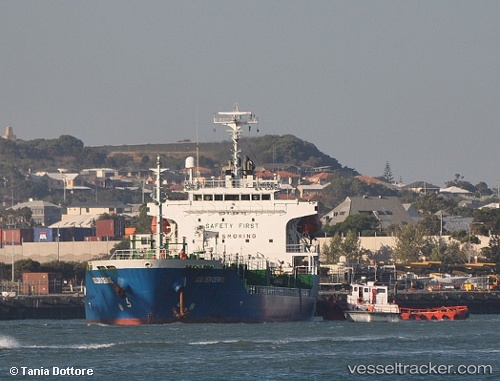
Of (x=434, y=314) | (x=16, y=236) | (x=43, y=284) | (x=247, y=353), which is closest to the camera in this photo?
(x=247, y=353)

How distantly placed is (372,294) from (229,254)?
839cm

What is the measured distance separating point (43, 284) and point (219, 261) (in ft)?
164

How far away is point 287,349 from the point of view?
68.3 m

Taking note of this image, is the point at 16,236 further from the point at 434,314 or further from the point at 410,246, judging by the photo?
the point at 434,314

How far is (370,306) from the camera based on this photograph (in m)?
94.8

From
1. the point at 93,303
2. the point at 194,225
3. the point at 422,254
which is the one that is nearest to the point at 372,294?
the point at 194,225

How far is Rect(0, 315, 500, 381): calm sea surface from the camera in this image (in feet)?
196

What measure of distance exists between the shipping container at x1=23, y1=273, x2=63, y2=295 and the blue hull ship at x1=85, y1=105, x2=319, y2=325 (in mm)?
35780

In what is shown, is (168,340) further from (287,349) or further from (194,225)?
(194,225)

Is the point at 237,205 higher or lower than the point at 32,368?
higher

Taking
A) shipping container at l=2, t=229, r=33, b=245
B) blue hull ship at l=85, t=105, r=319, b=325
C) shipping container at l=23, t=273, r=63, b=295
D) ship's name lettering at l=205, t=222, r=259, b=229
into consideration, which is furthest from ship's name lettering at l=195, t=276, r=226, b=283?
shipping container at l=2, t=229, r=33, b=245

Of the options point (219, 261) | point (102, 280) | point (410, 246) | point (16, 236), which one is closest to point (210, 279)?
point (219, 261)

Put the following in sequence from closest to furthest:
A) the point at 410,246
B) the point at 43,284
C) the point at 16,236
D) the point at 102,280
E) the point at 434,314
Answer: the point at 102,280
the point at 434,314
the point at 43,284
the point at 410,246
the point at 16,236

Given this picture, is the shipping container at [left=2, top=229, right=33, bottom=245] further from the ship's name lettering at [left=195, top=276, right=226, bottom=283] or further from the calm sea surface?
the calm sea surface
